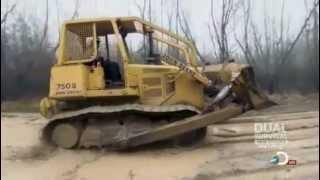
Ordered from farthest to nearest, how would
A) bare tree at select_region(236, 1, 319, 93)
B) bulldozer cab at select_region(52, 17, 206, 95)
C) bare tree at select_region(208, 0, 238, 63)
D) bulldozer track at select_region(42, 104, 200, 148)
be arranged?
bulldozer track at select_region(42, 104, 200, 148) < bulldozer cab at select_region(52, 17, 206, 95) < bare tree at select_region(236, 1, 319, 93) < bare tree at select_region(208, 0, 238, 63)

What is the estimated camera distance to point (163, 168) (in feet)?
13.0

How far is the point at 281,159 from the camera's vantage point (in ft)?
13.3

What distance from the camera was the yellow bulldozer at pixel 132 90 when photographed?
15.1 ft

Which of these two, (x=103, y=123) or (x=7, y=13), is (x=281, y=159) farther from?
(x=7, y=13)

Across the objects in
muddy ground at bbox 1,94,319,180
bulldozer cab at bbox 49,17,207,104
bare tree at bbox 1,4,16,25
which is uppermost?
bare tree at bbox 1,4,16,25

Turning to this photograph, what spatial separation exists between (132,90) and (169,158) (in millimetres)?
646

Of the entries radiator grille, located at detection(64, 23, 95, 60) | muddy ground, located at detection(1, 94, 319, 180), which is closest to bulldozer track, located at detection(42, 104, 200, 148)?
muddy ground, located at detection(1, 94, 319, 180)

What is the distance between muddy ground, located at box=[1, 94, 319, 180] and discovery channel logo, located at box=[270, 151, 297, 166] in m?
0.03

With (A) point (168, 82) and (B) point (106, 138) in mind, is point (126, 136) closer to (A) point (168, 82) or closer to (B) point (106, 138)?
(B) point (106, 138)

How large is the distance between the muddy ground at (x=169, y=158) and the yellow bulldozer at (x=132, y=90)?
0.48 feet

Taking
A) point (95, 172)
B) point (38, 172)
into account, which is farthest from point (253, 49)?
point (38, 172)

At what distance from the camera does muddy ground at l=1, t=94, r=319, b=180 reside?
368cm

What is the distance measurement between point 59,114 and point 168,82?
890 millimetres

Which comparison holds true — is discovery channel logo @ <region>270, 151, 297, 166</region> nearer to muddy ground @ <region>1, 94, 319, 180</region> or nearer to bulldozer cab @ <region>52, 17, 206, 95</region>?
muddy ground @ <region>1, 94, 319, 180</region>
